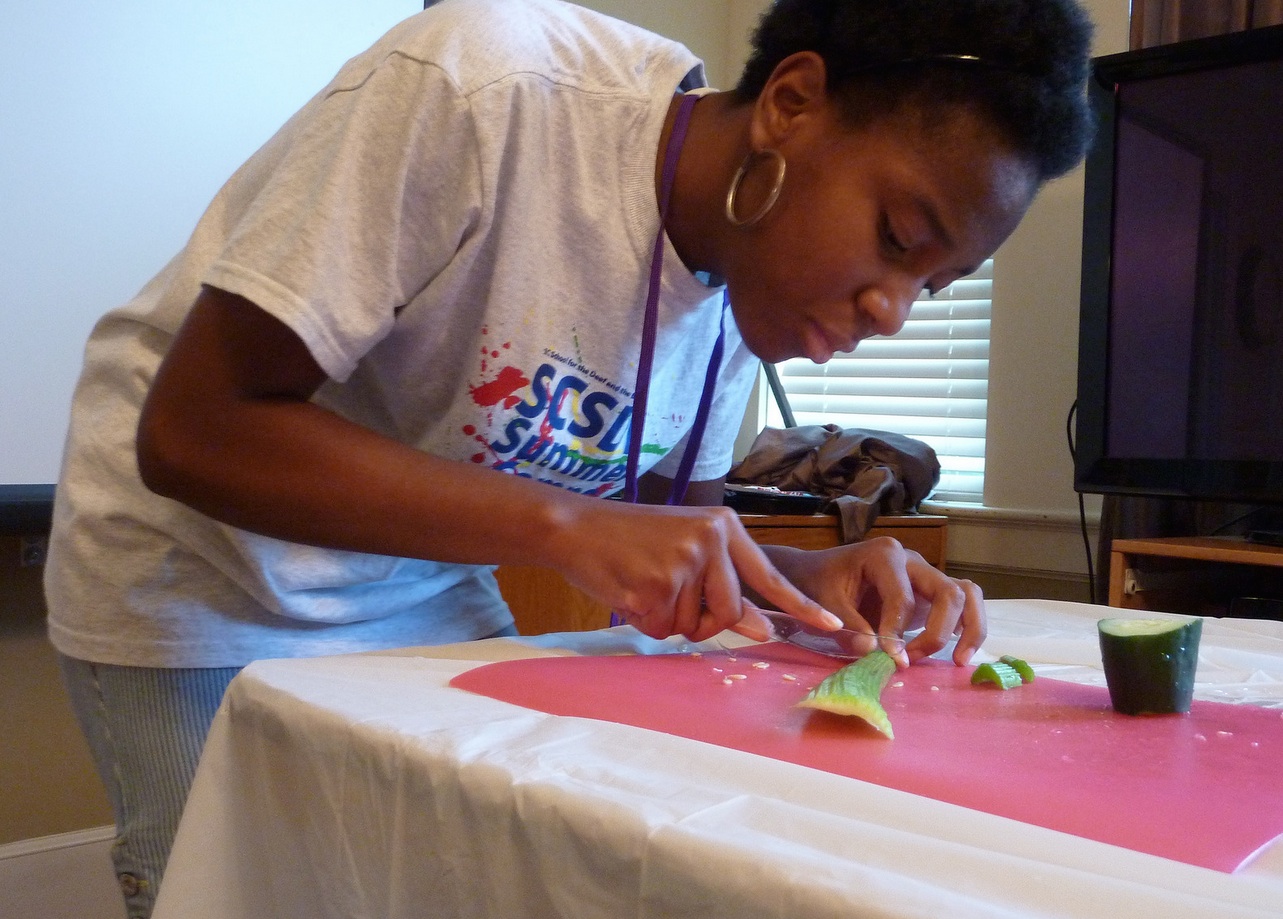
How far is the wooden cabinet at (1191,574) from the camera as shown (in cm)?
164

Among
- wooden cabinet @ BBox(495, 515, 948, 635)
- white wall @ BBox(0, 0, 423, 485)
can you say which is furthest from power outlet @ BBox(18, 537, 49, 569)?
wooden cabinet @ BBox(495, 515, 948, 635)

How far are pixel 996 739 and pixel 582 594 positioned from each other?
1.25 meters

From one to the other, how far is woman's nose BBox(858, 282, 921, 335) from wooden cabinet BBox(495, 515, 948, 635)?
1033 mm

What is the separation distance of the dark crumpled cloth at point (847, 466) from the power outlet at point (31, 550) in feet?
4.21

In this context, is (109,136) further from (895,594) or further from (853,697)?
(853,697)

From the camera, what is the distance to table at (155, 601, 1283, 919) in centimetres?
34

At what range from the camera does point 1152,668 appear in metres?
0.62

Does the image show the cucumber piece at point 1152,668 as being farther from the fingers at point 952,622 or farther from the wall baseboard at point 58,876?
the wall baseboard at point 58,876

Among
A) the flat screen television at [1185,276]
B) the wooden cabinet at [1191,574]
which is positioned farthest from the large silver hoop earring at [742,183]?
the flat screen television at [1185,276]

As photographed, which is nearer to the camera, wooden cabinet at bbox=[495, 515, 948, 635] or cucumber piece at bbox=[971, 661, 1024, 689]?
cucumber piece at bbox=[971, 661, 1024, 689]

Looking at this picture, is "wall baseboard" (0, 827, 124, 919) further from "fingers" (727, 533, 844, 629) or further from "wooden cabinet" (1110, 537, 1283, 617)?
"wooden cabinet" (1110, 537, 1283, 617)

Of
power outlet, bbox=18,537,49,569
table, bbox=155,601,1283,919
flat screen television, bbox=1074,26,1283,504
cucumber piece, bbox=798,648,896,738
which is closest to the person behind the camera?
table, bbox=155,601,1283,919

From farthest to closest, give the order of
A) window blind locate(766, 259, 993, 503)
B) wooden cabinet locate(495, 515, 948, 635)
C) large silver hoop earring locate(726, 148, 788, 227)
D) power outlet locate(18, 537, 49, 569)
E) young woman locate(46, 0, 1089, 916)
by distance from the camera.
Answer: window blind locate(766, 259, 993, 503) → wooden cabinet locate(495, 515, 948, 635) → power outlet locate(18, 537, 49, 569) → large silver hoop earring locate(726, 148, 788, 227) → young woman locate(46, 0, 1089, 916)

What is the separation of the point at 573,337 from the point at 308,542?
0.25m
